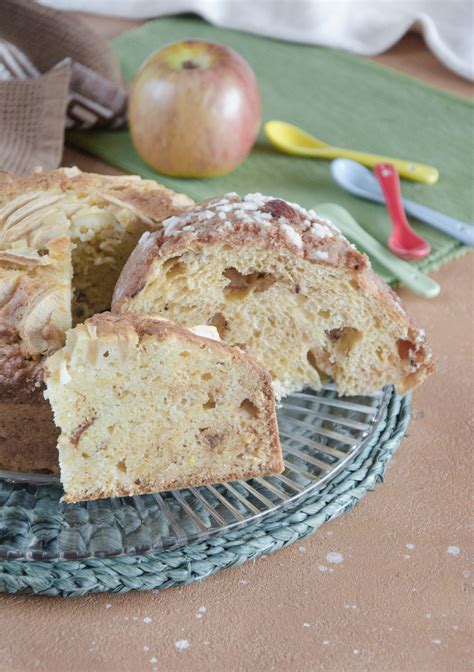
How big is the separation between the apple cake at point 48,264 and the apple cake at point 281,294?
15 centimetres

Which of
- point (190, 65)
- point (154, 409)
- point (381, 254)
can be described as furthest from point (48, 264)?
point (190, 65)

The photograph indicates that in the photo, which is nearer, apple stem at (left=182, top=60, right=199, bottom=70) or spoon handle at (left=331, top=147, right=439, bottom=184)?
apple stem at (left=182, top=60, right=199, bottom=70)

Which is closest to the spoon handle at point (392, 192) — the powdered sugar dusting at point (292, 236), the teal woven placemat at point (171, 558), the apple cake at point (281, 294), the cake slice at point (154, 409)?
the apple cake at point (281, 294)

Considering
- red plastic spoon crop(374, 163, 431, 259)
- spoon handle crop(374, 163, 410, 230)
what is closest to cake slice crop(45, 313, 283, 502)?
red plastic spoon crop(374, 163, 431, 259)

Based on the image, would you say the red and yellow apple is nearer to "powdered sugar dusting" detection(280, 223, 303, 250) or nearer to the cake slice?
"powdered sugar dusting" detection(280, 223, 303, 250)

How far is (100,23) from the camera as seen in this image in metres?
4.69

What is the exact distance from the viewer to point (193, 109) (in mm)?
3369

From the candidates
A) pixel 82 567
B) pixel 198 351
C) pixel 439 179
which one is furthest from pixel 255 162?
pixel 82 567

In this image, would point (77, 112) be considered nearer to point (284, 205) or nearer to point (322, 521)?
point (284, 205)

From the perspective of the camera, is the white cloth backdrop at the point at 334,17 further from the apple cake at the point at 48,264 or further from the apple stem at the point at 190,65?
the apple cake at the point at 48,264

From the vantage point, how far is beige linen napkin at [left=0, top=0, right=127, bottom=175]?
3436mm

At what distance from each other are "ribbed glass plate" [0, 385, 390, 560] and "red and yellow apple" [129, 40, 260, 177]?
144cm

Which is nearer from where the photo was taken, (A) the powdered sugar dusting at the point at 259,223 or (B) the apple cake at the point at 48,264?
(B) the apple cake at the point at 48,264

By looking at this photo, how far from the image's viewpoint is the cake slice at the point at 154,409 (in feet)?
6.37
